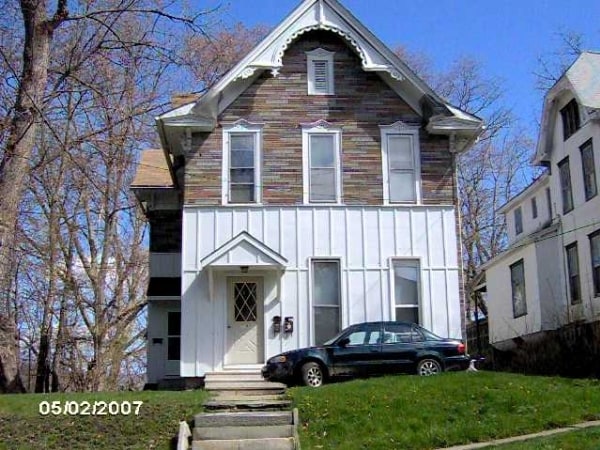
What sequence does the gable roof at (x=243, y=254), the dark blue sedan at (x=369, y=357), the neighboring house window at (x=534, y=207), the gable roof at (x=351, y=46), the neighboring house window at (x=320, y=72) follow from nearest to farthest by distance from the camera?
1. the dark blue sedan at (x=369, y=357)
2. the gable roof at (x=243, y=254)
3. the gable roof at (x=351, y=46)
4. the neighboring house window at (x=320, y=72)
5. the neighboring house window at (x=534, y=207)

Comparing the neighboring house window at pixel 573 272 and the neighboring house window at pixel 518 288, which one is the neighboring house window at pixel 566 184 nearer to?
the neighboring house window at pixel 573 272

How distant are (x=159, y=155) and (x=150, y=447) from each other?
1445 centimetres

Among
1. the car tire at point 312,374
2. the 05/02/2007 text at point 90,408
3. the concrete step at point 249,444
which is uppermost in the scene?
the car tire at point 312,374

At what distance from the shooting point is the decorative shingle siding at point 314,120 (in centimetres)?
1895

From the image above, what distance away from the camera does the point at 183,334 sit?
18.2 metres

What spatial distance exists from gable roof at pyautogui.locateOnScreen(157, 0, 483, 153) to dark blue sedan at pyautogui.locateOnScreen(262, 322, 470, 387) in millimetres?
5199

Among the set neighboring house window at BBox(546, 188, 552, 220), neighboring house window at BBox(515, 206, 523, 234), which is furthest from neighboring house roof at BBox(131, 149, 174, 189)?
neighboring house window at BBox(515, 206, 523, 234)

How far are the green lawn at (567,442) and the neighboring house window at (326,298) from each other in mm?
7864

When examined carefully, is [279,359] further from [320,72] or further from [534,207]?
[534,207]

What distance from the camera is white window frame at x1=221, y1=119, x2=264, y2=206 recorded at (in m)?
18.9

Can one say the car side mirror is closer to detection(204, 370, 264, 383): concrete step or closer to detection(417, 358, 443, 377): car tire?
detection(417, 358, 443, 377): car tire

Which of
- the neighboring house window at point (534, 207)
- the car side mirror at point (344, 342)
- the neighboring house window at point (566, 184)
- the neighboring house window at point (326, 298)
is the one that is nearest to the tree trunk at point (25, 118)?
the neighboring house window at point (326, 298)

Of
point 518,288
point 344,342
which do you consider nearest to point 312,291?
point 344,342

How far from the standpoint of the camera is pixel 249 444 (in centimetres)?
1178
